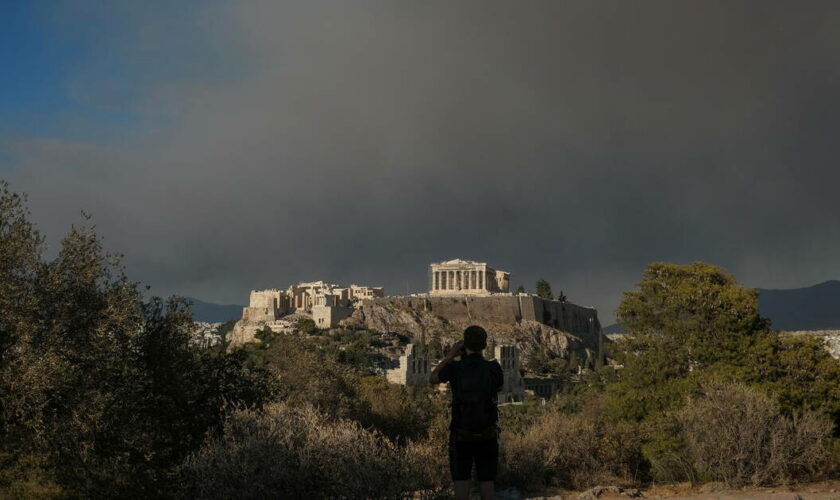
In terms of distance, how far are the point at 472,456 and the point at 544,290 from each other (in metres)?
140

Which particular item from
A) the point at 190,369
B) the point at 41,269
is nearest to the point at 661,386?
the point at 190,369

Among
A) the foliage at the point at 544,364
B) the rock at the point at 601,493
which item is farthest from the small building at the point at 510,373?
the rock at the point at 601,493

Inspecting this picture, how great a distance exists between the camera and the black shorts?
27.0 feet

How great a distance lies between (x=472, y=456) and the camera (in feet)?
27.3

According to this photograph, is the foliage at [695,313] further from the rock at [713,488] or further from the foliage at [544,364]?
the foliage at [544,364]

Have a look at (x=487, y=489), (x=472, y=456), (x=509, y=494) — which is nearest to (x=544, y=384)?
(x=509, y=494)

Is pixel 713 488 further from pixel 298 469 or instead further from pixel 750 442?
pixel 298 469

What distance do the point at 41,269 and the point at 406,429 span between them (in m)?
12.7

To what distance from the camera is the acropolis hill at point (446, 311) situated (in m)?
120

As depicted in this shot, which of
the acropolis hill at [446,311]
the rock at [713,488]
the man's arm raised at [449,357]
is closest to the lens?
the man's arm raised at [449,357]

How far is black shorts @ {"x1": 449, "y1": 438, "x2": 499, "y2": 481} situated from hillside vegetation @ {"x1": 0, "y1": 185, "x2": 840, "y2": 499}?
3.38m

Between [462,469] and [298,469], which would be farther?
[298,469]

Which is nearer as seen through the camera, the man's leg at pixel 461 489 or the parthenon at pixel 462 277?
the man's leg at pixel 461 489

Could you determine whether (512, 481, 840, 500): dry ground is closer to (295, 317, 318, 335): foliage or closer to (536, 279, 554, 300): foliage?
(295, 317, 318, 335): foliage
